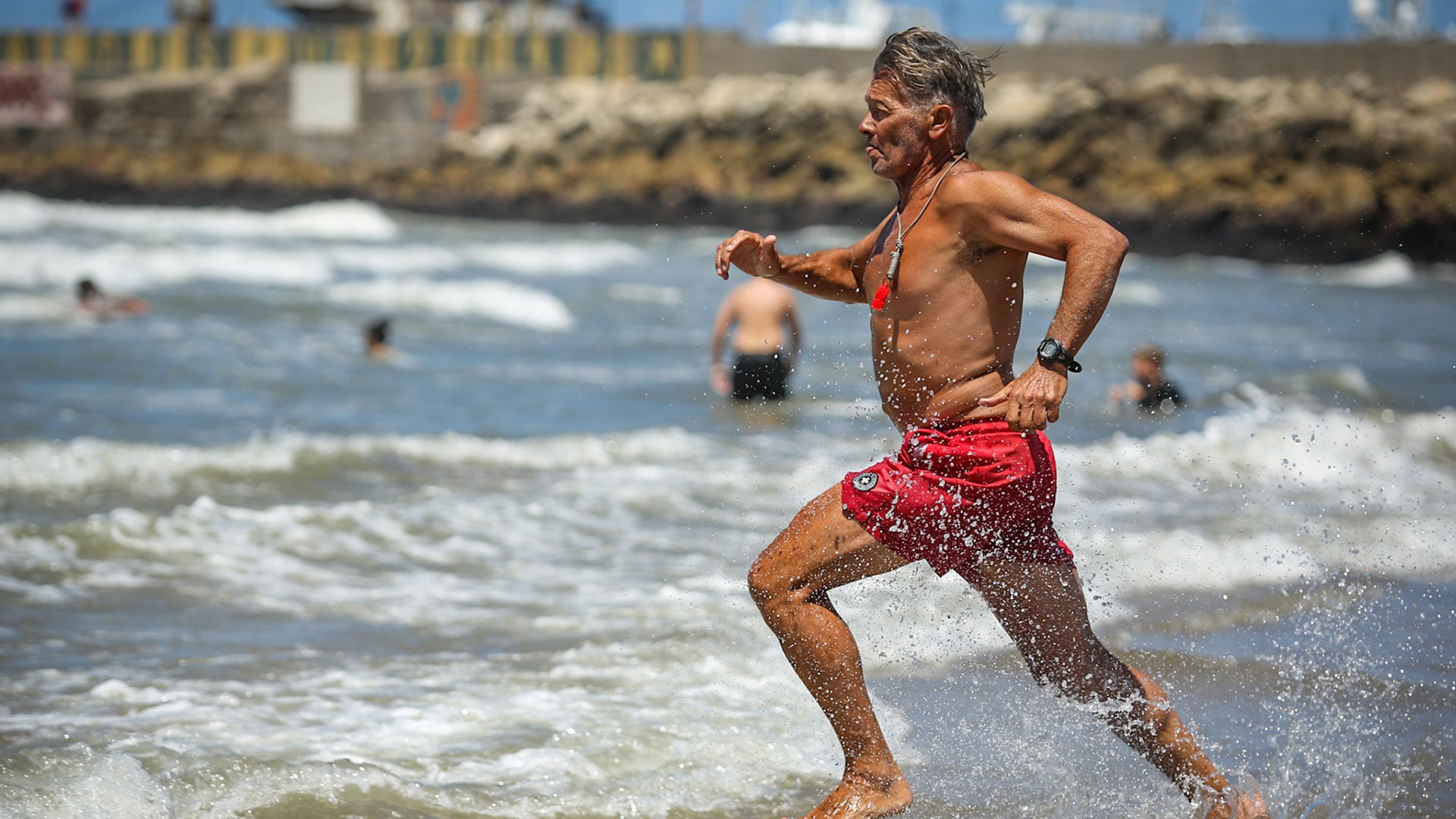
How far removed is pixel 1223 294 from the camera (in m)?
22.4

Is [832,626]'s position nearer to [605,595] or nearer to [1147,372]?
[605,595]

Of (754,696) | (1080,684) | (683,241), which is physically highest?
(1080,684)

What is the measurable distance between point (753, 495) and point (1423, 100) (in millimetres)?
28044

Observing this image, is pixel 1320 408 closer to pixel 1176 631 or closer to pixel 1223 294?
pixel 1176 631

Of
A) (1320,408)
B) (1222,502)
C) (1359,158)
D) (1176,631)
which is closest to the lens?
(1176,631)

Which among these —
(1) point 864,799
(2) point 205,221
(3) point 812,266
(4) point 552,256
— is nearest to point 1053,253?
(3) point 812,266

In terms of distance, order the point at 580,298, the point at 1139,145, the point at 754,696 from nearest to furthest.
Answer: the point at 754,696
the point at 580,298
the point at 1139,145

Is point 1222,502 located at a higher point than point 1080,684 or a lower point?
lower

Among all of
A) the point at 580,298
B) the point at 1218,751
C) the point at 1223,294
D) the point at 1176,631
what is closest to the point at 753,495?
the point at 1176,631

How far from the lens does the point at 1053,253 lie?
318 cm

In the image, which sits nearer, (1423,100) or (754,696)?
(754,696)

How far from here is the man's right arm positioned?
360 centimetres

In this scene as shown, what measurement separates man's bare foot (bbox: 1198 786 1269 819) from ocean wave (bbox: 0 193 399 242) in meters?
27.8

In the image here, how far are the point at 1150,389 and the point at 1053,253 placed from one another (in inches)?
305
